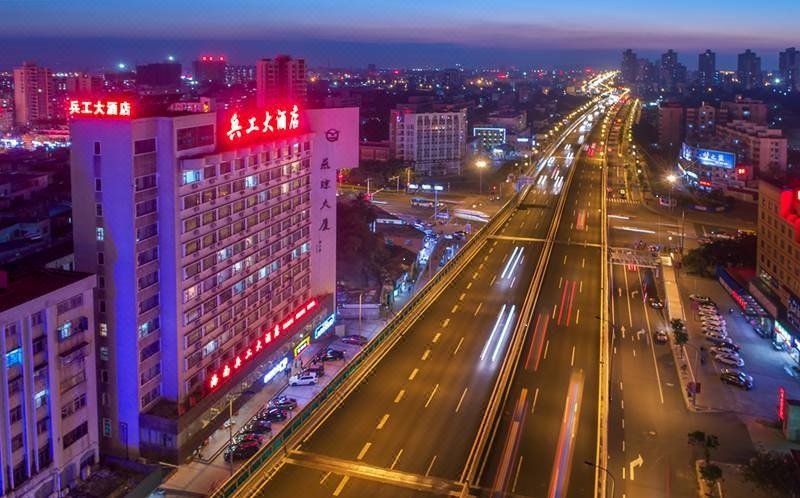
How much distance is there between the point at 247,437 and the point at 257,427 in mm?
816

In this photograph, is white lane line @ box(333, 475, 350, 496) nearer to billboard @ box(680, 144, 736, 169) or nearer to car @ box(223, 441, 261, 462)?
car @ box(223, 441, 261, 462)

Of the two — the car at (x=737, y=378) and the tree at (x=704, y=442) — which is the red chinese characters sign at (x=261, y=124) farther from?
the car at (x=737, y=378)

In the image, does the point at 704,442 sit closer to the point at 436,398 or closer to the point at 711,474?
the point at 711,474

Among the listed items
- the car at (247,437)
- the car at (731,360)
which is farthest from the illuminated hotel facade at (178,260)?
the car at (731,360)

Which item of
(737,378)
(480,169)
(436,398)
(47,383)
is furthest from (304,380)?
(480,169)

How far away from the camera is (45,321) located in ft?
59.7

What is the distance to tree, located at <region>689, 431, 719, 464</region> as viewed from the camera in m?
20.5

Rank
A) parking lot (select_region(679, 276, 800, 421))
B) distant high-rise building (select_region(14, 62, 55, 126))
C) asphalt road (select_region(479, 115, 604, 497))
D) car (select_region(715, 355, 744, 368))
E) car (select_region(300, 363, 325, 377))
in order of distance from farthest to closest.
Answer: distant high-rise building (select_region(14, 62, 55, 126))
car (select_region(715, 355, 744, 368))
car (select_region(300, 363, 325, 377))
parking lot (select_region(679, 276, 800, 421))
asphalt road (select_region(479, 115, 604, 497))

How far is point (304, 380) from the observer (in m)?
26.7

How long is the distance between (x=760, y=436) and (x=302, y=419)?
13.7 m

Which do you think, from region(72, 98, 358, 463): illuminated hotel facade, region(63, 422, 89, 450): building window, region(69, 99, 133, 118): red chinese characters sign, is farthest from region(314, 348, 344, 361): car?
region(69, 99, 133, 118): red chinese characters sign

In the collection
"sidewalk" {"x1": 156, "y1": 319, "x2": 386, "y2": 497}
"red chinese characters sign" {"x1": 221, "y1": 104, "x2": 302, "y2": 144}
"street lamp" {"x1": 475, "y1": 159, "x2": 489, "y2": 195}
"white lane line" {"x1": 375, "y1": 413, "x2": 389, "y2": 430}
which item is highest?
"red chinese characters sign" {"x1": 221, "y1": 104, "x2": 302, "y2": 144}

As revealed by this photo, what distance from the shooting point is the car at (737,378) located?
26172mm

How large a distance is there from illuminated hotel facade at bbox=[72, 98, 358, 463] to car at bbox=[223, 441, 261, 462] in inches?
38.7
